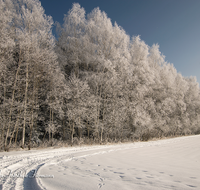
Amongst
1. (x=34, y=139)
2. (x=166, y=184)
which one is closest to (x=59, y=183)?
(x=166, y=184)

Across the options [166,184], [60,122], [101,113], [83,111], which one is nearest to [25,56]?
Result: [83,111]

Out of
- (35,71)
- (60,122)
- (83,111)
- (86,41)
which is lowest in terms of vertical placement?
(60,122)

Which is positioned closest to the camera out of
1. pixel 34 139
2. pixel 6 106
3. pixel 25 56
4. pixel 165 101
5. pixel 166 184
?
pixel 166 184

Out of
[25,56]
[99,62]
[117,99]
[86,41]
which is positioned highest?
[86,41]

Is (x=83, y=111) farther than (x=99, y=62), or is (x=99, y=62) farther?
(x=99, y=62)

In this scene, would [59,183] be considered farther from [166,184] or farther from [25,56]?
[25,56]

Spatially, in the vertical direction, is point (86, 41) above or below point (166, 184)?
above

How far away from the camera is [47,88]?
12.5 meters

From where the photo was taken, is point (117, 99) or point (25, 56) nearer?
point (25, 56)

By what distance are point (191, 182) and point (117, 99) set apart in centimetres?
1209

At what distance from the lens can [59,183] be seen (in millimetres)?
→ 2736

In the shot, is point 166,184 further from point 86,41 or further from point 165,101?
point 165,101

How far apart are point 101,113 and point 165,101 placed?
8.38 metres

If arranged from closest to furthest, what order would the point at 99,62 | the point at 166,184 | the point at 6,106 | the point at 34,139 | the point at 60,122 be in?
the point at 166,184 → the point at 6,106 → the point at 34,139 → the point at 60,122 → the point at 99,62
